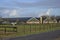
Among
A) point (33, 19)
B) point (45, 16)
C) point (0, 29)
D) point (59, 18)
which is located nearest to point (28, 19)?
point (33, 19)

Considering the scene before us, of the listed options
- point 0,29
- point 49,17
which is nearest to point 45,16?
point 49,17

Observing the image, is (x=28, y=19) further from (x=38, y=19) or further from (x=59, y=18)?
(x=59, y=18)

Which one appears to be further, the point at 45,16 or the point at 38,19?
the point at 45,16

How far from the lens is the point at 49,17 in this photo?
111312 mm

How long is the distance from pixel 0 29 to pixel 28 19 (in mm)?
74043

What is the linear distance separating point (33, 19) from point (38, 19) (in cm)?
323

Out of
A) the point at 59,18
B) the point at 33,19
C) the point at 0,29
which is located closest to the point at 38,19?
the point at 33,19

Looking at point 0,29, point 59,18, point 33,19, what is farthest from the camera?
point 59,18

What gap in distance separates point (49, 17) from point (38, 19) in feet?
23.5

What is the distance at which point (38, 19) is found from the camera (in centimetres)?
10900

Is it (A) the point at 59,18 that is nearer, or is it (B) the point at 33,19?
(B) the point at 33,19

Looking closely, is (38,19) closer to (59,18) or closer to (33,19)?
(33,19)

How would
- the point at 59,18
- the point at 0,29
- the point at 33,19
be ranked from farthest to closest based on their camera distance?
the point at 59,18, the point at 33,19, the point at 0,29

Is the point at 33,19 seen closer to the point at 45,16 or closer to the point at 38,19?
the point at 38,19
